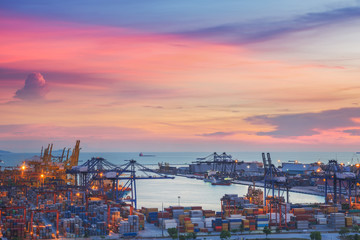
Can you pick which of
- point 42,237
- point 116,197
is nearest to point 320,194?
point 116,197

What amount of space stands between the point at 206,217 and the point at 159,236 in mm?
8012

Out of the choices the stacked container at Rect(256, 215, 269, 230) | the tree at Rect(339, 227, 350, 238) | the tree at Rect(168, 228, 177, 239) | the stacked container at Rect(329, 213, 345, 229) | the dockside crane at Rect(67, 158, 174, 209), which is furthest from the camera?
the dockside crane at Rect(67, 158, 174, 209)

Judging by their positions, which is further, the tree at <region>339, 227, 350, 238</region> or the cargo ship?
the cargo ship

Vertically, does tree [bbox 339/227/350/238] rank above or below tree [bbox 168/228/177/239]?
below

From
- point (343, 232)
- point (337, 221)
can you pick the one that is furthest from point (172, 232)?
point (337, 221)

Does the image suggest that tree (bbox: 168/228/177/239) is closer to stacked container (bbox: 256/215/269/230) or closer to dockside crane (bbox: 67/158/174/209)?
stacked container (bbox: 256/215/269/230)

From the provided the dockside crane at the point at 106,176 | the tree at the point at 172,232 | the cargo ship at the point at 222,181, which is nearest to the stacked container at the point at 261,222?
the tree at the point at 172,232

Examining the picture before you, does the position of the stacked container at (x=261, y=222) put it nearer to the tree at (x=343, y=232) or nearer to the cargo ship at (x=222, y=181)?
the tree at (x=343, y=232)

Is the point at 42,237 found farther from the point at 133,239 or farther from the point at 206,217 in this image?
the point at 206,217

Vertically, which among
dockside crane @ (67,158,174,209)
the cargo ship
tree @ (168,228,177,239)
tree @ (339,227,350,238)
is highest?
dockside crane @ (67,158,174,209)

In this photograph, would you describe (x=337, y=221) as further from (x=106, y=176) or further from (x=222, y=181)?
(x=222, y=181)

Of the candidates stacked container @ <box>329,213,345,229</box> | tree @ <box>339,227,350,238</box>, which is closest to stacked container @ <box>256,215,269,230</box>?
stacked container @ <box>329,213,345,229</box>

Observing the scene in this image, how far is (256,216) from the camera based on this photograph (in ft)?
130

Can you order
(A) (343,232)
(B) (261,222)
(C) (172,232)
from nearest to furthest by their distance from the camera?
1. (C) (172,232)
2. (A) (343,232)
3. (B) (261,222)
